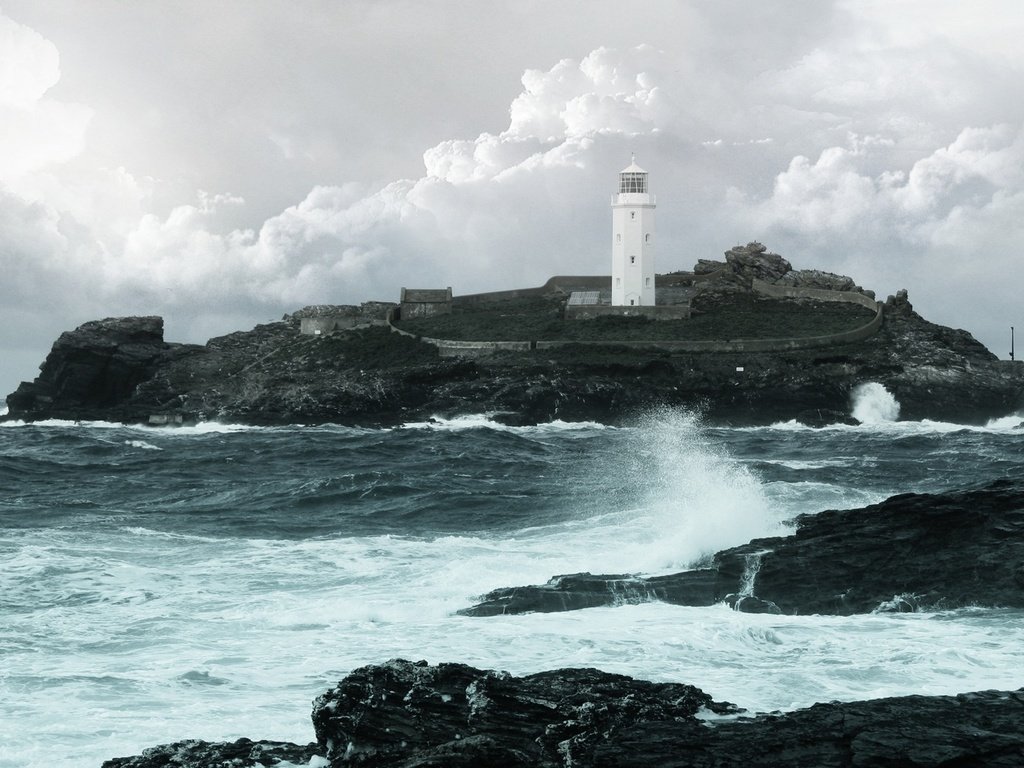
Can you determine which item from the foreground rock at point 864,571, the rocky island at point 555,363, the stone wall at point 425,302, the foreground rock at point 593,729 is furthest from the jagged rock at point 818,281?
the foreground rock at point 593,729

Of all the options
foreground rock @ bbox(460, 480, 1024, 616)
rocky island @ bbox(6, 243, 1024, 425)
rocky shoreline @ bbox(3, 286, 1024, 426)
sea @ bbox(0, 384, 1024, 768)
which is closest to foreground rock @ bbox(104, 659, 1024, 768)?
sea @ bbox(0, 384, 1024, 768)

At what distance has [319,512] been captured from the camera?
27.1 metres

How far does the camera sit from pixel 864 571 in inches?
659

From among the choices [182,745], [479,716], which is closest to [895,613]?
[479,716]

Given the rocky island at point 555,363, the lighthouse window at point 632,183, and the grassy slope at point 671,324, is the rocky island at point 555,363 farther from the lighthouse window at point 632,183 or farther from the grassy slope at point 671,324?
the lighthouse window at point 632,183

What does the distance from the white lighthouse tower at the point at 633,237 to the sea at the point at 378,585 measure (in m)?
30.3

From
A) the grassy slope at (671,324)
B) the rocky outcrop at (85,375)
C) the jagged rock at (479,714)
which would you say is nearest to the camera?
the jagged rock at (479,714)

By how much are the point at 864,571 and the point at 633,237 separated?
2096 inches

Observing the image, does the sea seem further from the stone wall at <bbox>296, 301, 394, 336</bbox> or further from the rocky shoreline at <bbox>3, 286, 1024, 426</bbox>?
the stone wall at <bbox>296, 301, 394, 336</bbox>

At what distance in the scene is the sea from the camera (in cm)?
1255

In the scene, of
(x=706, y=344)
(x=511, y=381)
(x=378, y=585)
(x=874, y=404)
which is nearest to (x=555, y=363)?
(x=511, y=381)

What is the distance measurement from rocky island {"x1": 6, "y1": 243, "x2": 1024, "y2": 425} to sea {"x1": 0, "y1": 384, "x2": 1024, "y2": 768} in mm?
16688

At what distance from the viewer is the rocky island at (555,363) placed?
2238 inches

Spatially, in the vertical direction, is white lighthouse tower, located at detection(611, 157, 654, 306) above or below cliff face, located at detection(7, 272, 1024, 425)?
above
